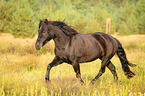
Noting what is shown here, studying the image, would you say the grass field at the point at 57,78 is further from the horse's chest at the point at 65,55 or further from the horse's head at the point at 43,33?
the horse's head at the point at 43,33

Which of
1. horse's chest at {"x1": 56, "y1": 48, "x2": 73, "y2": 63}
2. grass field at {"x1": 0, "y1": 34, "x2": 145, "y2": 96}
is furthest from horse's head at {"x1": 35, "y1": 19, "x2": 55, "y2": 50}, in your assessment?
grass field at {"x1": 0, "y1": 34, "x2": 145, "y2": 96}

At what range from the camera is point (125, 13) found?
45.4 meters

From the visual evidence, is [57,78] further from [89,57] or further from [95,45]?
[95,45]

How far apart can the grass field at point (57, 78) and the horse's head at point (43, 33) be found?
969 mm

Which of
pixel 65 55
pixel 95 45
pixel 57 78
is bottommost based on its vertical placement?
pixel 57 78

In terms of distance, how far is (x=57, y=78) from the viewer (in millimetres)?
4922

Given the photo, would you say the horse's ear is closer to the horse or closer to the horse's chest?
the horse

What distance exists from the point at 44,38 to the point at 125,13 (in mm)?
44392

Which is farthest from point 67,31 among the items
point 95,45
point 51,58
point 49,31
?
point 51,58

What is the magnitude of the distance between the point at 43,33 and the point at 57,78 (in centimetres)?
137

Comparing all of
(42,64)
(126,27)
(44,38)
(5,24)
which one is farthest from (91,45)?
(126,27)

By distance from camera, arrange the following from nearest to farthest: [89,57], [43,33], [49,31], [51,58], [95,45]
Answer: [43,33] → [49,31] → [89,57] → [95,45] → [51,58]

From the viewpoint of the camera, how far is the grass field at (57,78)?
12.6 ft

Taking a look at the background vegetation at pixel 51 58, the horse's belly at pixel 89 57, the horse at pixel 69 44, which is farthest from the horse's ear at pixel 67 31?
the background vegetation at pixel 51 58
